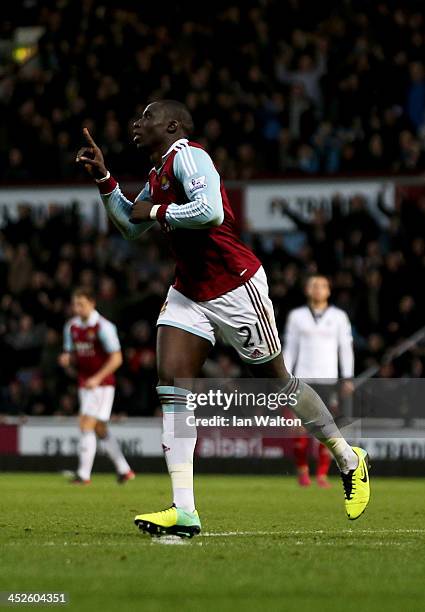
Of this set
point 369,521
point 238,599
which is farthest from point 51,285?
point 238,599

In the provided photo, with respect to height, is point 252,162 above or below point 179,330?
above

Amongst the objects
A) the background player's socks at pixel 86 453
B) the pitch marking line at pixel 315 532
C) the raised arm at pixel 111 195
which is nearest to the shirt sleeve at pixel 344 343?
the background player's socks at pixel 86 453

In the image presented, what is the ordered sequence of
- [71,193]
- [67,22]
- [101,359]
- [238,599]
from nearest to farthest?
1. [238,599]
2. [101,359]
3. [71,193]
4. [67,22]

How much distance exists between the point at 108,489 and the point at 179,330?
716cm

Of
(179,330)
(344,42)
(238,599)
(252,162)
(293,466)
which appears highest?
(344,42)

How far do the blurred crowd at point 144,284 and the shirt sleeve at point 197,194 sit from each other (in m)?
10.8

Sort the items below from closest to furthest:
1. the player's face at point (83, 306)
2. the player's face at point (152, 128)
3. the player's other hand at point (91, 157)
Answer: the player's face at point (152, 128)
the player's other hand at point (91, 157)
the player's face at point (83, 306)

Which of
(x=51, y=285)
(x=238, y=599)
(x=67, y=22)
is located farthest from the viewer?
(x=67, y=22)

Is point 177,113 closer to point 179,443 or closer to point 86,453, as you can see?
point 179,443

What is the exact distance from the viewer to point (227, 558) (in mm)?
7008

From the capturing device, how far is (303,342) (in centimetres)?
1589

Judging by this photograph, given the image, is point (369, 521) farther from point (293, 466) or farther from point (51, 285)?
point (51, 285)

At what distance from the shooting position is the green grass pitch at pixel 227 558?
5652 mm

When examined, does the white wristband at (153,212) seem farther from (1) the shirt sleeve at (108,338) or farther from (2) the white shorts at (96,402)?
(2) the white shorts at (96,402)
